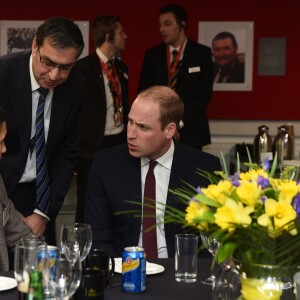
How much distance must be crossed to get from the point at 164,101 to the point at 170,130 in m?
0.14

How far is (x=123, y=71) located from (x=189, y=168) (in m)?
3.15

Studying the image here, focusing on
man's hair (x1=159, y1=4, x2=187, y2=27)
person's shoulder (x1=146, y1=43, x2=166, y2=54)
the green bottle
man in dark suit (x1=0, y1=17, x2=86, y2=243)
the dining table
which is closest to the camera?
the green bottle

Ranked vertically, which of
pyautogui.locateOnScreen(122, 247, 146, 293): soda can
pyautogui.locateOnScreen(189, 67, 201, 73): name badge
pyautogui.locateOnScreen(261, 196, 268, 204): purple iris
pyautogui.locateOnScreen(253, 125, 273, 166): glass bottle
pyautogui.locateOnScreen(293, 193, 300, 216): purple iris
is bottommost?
pyautogui.locateOnScreen(122, 247, 146, 293): soda can

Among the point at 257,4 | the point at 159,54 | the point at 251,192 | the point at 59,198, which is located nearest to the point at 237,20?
the point at 257,4

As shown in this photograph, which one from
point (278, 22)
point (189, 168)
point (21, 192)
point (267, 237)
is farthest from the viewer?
point (278, 22)

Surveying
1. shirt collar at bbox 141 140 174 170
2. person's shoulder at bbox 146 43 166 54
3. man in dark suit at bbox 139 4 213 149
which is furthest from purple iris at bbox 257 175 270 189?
person's shoulder at bbox 146 43 166 54

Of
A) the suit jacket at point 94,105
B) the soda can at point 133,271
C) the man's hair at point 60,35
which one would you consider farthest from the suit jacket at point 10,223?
the suit jacket at point 94,105

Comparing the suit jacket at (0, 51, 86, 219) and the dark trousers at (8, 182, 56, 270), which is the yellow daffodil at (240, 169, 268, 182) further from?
the dark trousers at (8, 182, 56, 270)

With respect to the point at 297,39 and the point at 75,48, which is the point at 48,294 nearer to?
the point at 75,48

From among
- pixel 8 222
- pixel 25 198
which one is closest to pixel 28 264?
pixel 8 222

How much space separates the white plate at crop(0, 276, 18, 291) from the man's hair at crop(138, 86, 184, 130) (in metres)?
1.19

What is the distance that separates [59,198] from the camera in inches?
160

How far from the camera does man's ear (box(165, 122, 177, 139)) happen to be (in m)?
3.52

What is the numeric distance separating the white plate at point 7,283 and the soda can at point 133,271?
1.14 ft
